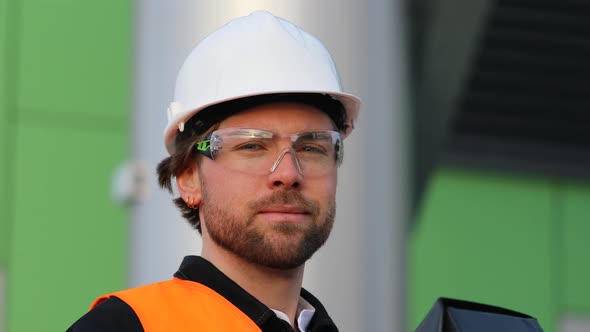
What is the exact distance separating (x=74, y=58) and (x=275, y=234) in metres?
7.05

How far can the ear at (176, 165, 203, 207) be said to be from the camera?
2.44m

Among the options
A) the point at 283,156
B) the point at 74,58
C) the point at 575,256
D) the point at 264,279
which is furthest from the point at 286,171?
the point at 575,256

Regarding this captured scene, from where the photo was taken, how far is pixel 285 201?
7.39 feet

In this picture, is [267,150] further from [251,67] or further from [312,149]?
[251,67]

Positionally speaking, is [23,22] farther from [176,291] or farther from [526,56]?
[176,291]

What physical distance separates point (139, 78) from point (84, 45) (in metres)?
4.88

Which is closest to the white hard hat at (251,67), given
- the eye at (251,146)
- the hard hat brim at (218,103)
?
the hard hat brim at (218,103)

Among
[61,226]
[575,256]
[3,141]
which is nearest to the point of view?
[3,141]

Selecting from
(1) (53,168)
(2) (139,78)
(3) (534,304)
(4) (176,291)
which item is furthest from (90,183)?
(4) (176,291)

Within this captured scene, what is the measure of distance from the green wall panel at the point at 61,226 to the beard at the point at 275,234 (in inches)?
262

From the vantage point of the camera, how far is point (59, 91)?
8.96 metres

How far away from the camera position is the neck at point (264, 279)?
2.32 metres

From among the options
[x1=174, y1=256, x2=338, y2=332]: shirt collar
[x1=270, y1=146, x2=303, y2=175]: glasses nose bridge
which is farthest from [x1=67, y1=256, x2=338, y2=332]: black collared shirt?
[x1=270, y1=146, x2=303, y2=175]: glasses nose bridge

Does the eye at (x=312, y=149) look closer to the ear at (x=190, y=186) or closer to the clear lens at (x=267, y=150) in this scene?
the clear lens at (x=267, y=150)
